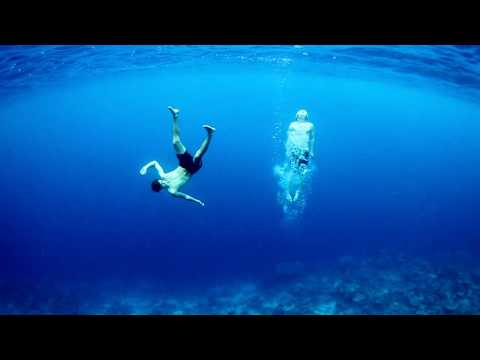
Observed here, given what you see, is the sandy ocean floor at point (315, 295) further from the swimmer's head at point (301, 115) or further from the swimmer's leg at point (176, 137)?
the swimmer's leg at point (176, 137)

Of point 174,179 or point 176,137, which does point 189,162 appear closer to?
point 174,179

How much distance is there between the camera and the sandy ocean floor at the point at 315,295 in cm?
1370

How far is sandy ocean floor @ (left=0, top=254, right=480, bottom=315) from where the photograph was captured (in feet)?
44.9

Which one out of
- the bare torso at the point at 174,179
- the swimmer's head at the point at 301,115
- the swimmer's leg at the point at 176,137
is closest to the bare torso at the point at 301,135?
the swimmer's head at the point at 301,115

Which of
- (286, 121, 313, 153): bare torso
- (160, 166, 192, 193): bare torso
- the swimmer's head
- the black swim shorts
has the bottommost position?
(160, 166, 192, 193): bare torso

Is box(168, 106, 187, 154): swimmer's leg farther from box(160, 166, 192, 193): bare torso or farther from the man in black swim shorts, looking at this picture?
box(160, 166, 192, 193): bare torso

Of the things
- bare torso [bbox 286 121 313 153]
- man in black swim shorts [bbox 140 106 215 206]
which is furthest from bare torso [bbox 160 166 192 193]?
bare torso [bbox 286 121 313 153]

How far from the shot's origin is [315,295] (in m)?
14.7

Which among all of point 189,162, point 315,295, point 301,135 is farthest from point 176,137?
point 315,295
